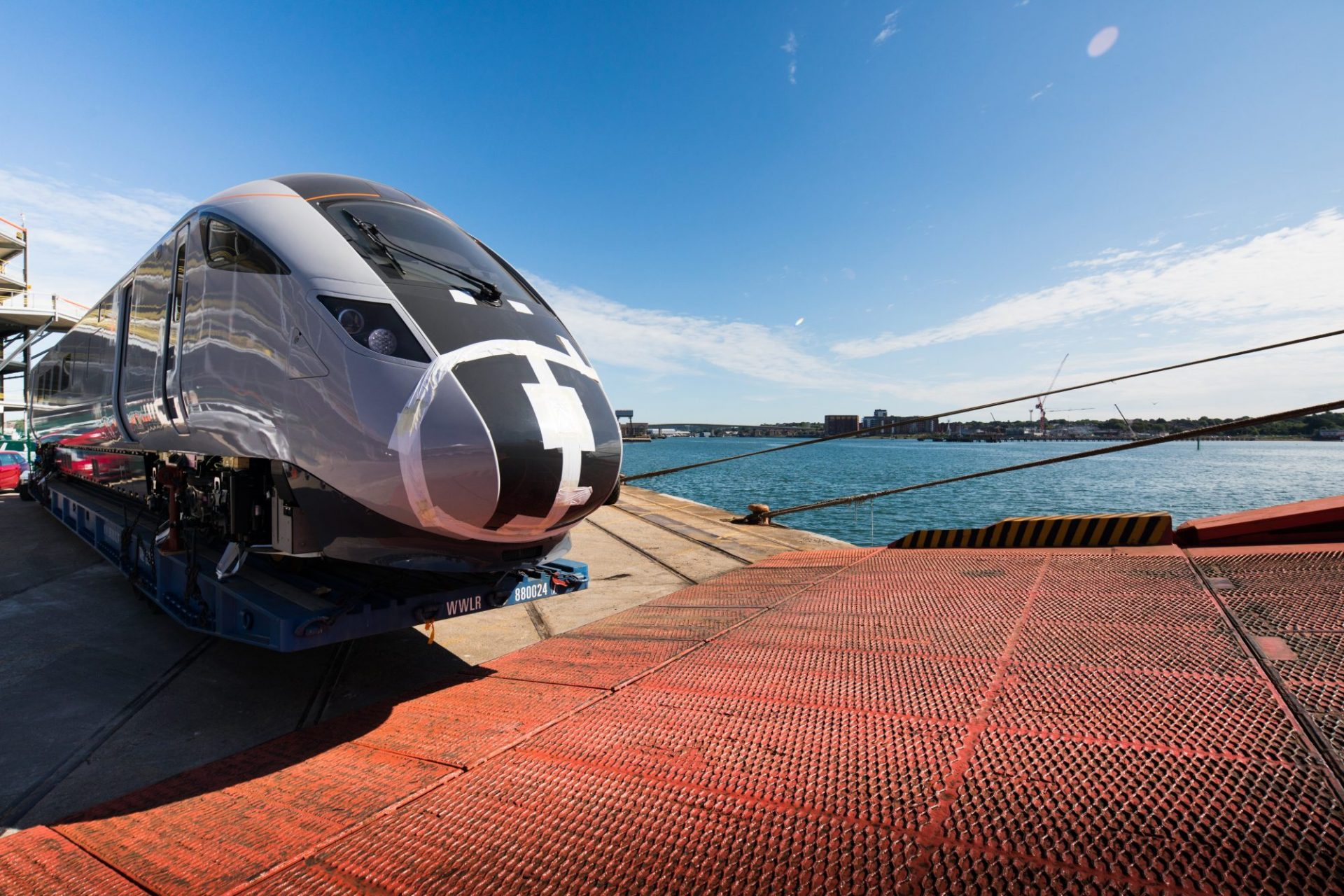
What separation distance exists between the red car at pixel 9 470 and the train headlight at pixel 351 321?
2391 cm

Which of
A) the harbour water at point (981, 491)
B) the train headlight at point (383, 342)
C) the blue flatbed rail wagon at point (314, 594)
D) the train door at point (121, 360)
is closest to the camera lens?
the train headlight at point (383, 342)

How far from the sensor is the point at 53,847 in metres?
2.38

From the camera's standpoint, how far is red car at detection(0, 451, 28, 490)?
1864cm

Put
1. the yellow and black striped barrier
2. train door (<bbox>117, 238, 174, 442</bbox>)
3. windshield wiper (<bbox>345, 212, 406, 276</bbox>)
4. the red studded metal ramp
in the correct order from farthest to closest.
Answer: the yellow and black striped barrier, train door (<bbox>117, 238, 174, 442</bbox>), windshield wiper (<bbox>345, 212, 406, 276</bbox>), the red studded metal ramp

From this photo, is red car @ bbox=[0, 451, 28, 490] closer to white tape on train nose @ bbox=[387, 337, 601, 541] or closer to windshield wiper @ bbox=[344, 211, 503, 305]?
windshield wiper @ bbox=[344, 211, 503, 305]

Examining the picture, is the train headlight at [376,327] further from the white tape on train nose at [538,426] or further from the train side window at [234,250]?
the train side window at [234,250]

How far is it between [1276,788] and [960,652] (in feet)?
5.19

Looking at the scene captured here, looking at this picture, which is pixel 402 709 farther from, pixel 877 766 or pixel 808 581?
pixel 808 581

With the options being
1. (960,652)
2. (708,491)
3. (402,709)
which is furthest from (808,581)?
(708,491)

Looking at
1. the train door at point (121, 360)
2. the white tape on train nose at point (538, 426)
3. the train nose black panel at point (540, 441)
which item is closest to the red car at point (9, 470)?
the train door at point (121, 360)

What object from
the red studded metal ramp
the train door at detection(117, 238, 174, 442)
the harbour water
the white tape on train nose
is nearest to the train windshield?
the white tape on train nose

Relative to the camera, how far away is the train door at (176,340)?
4531mm

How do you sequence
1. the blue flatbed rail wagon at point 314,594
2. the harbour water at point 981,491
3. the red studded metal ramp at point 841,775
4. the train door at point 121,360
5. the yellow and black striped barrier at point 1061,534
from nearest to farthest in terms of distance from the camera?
the red studded metal ramp at point 841,775 → the blue flatbed rail wagon at point 314,594 → the yellow and black striped barrier at point 1061,534 → the train door at point 121,360 → the harbour water at point 981,491

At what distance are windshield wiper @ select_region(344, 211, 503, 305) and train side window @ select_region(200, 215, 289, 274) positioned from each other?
519 millimetres
